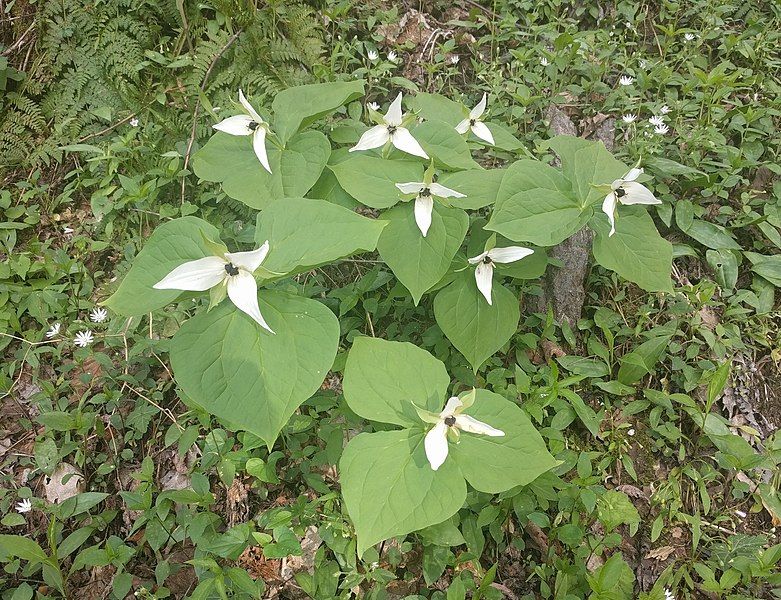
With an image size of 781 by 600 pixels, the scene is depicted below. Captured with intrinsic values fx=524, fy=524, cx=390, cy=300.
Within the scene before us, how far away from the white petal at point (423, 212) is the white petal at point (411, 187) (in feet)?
0.14

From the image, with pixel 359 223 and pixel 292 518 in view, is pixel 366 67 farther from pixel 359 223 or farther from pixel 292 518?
Answer: pixel 292 518

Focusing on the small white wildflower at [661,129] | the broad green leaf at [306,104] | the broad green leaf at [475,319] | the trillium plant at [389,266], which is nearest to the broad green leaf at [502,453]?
the trillium plant at [389,266]

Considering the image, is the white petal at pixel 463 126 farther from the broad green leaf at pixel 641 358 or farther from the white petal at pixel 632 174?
the broad green leaf at pixel 641 358

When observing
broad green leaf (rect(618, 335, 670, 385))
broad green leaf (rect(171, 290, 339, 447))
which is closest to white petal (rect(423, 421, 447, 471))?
broad green leaf (rect(171, 290, 339, 447))

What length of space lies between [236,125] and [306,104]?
15.3 inches

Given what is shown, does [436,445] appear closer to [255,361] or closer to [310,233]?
[255,361]

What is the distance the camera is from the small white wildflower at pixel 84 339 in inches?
109

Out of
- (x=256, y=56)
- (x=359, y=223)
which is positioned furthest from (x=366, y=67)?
(x=359, y=223)

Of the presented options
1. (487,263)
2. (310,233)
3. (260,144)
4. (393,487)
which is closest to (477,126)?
(487,263)

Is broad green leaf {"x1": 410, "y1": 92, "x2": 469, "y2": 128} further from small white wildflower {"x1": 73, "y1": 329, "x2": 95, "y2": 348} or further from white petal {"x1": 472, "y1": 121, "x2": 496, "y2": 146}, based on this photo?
small white wildflower {"x1": 73, "y1": 329, "x2": 95, "y2": 348}

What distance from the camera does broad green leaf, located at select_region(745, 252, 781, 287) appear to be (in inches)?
116

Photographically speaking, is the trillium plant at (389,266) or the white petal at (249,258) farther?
the trillium plant at (389,266)

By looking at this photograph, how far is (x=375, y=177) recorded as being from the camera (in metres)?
2.31

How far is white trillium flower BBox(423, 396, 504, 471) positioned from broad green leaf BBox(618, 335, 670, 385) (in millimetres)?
1295
